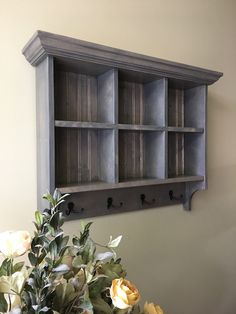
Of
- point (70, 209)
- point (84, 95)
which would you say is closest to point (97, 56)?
point (84, 95)

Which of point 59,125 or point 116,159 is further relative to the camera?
point 116,159

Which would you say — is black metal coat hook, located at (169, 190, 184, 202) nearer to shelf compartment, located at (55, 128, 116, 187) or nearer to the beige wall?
the beige wall

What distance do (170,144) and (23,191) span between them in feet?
2.84

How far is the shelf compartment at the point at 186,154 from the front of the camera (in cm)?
149

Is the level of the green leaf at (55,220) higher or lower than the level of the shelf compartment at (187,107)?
lower

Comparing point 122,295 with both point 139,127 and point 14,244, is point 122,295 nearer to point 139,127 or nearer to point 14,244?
point 14,244

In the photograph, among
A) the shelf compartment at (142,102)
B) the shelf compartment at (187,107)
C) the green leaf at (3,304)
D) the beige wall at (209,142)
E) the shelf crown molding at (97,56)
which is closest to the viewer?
the green leaf at (3,304)

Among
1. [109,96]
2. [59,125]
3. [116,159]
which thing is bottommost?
[116,159]

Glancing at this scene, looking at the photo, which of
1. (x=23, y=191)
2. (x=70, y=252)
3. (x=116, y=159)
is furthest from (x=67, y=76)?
(x=70, y=252)

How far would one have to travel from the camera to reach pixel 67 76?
1.19m

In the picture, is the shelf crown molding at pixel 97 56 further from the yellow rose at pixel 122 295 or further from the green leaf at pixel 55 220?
the yellow rose at pixel 122 295

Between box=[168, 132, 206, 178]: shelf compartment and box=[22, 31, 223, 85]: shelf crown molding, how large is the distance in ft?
1.16

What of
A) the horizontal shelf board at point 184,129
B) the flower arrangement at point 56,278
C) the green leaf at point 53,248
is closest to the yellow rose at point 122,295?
the flower arrangement at point 56,278

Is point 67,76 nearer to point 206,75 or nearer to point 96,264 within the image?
point 206,75
